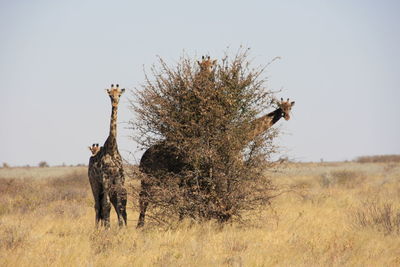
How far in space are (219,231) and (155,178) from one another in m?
1.57

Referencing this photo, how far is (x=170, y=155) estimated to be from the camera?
11.6 m

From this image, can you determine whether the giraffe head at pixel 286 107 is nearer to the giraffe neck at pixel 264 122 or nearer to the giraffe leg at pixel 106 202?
the giraffe neck at pixel 264 122

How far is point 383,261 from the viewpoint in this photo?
28.2 ft

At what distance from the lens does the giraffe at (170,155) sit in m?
11.5

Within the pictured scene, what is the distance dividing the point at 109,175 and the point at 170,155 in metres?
1.41

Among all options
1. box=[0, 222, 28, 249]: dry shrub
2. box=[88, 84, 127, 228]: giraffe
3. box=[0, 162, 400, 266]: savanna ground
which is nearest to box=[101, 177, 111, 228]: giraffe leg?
box=[88, 84, 127, 228]: giraffe

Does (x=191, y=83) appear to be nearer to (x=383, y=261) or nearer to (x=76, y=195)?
(x=383, y=261)

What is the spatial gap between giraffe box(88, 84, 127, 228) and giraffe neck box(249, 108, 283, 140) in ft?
9.30

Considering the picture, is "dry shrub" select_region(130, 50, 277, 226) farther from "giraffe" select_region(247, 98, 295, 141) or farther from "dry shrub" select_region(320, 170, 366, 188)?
"dry shrub" select_region(320, 170, 366, 188)

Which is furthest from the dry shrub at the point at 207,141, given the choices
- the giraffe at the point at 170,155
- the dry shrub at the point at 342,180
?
the dry shrub at the point at 342,180

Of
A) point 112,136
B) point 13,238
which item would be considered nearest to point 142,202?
point 112,136

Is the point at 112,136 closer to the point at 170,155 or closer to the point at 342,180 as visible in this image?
the point at 170,155

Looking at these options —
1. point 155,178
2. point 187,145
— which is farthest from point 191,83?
point 155,178

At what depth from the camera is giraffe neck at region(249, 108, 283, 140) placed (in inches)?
451
